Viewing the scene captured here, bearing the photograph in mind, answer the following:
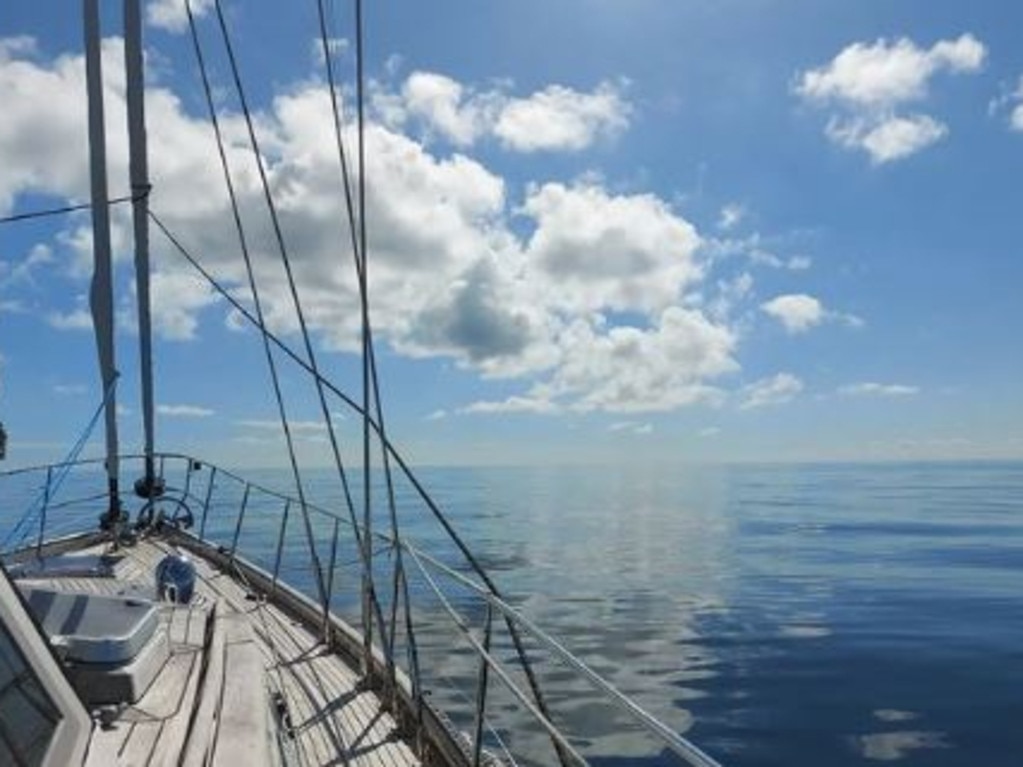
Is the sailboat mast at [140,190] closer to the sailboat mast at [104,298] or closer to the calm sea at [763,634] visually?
the sailboat mast at [104,298]

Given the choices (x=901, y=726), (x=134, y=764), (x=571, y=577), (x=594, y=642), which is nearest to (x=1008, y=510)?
(x=571, y=577)

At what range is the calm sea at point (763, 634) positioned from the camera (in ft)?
49.8

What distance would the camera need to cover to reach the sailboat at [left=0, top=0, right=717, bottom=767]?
3.48 meters

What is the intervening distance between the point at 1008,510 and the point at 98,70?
7728cm

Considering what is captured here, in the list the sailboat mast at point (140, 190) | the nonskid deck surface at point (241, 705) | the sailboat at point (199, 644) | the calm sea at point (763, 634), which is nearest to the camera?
the sailboat at point (199, 644)

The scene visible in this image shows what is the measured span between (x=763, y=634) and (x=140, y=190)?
58.9 ft

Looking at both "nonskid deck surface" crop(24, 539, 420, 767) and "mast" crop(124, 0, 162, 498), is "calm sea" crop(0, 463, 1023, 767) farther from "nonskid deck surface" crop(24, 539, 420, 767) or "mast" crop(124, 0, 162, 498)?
"nonskid deck surface" crop(24, 539, 420, 767)

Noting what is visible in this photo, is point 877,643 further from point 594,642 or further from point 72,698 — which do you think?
point 72,698

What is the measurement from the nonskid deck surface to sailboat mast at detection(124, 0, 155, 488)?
395 cm

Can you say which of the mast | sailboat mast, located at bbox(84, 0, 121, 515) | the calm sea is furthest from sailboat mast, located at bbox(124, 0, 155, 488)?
the calm sea

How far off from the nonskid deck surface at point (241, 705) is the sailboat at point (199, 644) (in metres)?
0.02

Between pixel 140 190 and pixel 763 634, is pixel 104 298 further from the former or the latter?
pixel 763 634

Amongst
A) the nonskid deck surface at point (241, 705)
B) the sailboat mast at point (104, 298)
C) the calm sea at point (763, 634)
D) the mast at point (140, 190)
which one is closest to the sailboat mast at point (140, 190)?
the mast at point (140, 190)

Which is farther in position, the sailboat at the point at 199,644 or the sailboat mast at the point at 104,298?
the sailboat mast at the point at 104,298
